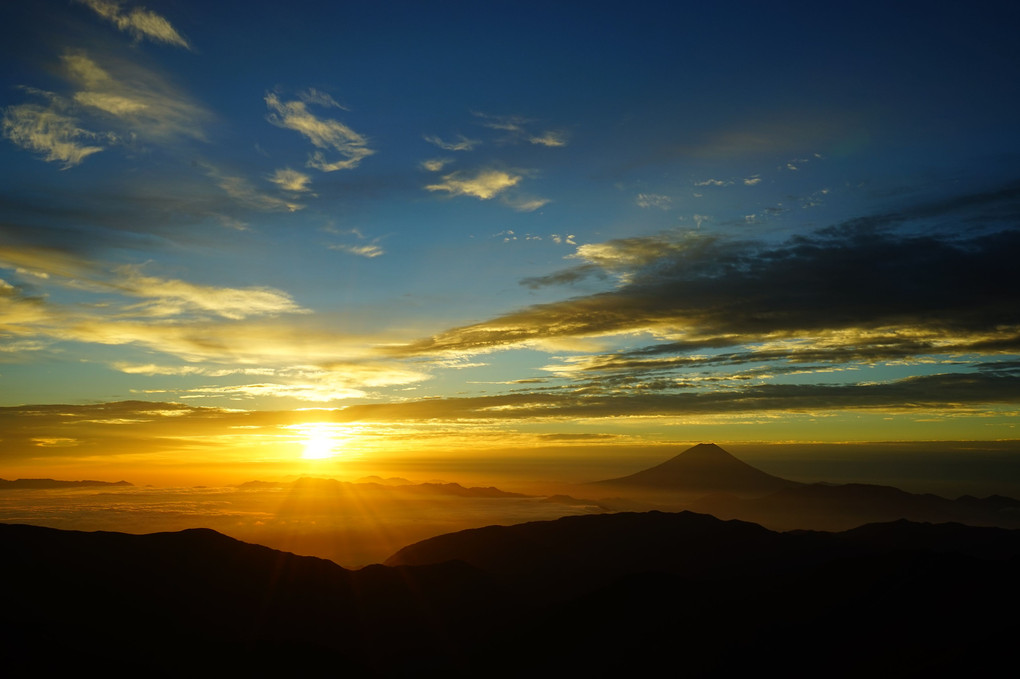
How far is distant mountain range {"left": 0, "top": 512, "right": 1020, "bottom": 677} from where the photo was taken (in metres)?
107

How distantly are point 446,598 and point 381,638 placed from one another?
2223 centimetres

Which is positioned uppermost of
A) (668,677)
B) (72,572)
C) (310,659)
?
(72,572)

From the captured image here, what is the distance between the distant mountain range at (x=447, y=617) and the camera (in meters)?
107

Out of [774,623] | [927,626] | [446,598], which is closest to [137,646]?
[446,598]

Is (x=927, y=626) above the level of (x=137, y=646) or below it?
below

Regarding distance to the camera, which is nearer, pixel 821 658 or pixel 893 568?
pixel 821 658

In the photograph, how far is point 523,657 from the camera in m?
133

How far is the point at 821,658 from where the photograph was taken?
123m

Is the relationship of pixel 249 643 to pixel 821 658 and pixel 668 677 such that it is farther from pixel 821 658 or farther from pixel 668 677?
pixel 821 658

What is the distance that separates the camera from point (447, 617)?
14562cm

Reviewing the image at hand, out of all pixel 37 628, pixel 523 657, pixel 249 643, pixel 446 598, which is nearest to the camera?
pixel 37 628

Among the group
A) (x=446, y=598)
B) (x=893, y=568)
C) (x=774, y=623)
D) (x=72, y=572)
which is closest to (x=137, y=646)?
(x=72, y=572)

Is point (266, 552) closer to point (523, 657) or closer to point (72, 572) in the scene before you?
point (72, 572)

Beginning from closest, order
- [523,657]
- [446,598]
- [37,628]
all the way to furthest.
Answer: [37,628] → [523,657] → [446,598]
